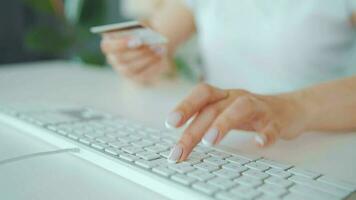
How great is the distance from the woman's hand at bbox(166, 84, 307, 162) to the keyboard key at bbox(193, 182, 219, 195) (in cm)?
7

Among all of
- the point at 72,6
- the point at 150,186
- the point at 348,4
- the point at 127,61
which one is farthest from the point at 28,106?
the point at 72,6

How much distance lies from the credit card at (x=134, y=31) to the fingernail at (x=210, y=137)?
352mm

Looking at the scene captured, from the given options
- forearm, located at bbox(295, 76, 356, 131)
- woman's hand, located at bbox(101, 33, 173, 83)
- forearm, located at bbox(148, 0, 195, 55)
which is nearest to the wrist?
forearm, located at bbox(295, 76, 356, 131)

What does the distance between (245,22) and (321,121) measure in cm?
46

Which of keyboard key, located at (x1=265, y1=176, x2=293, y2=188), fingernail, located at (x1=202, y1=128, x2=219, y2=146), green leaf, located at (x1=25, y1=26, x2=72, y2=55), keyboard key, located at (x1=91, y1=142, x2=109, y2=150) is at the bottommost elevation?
keyboard key, located at (x1=91, y1=142, x2=109, y2=150)

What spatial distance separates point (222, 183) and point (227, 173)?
0.03 m

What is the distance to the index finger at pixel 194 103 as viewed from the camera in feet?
1.63

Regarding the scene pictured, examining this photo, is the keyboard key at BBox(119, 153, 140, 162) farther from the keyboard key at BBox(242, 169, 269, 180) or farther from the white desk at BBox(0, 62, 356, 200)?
the keyboard key at BBox(242, 169, 269, 180)

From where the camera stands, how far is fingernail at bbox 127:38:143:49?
3.02 feet

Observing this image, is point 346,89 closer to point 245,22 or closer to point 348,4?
point 348,4

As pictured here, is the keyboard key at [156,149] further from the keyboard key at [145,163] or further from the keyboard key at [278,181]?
the keyboard key at [278,181]

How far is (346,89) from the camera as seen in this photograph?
63cm

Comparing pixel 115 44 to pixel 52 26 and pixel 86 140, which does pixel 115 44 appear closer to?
pixel 86 140

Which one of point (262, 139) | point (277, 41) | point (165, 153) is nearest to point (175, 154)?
point (165, 153)
